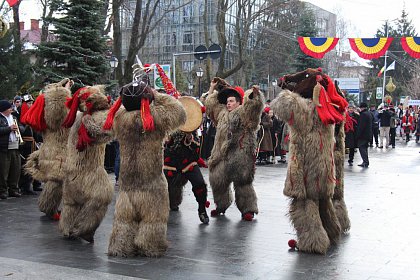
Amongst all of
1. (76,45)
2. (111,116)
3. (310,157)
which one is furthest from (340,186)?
(76,45)

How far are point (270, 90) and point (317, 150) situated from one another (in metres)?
55.0

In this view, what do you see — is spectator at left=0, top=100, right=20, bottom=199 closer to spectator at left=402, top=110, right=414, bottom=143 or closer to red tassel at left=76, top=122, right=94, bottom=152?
red tassel at left=76, top=122, right=94, bottom=152

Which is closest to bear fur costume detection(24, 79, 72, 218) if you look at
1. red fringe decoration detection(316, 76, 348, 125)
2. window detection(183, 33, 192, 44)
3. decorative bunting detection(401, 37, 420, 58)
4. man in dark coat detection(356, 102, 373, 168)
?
red fringe decoration detection(316, 76, 348, 125)

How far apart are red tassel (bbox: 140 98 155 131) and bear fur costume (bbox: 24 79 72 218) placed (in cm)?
256

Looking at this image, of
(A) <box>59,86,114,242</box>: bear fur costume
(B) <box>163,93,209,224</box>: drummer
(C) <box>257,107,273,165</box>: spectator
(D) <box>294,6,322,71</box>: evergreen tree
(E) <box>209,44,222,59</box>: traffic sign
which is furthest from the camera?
(D) <box>294,6,322,71</box>: evergreen tree

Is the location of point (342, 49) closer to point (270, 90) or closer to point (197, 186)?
point (270, 90)

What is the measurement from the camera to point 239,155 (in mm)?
8812

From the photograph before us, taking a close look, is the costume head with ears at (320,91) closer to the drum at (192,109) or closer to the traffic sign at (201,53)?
the drum at (192,109)

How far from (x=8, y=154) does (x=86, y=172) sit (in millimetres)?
4160

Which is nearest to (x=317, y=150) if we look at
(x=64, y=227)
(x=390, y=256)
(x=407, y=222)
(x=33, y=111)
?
(x=390, y=256)

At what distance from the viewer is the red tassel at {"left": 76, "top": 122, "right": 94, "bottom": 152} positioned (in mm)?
7156

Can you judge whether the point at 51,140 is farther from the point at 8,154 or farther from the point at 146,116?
the point at 146,116

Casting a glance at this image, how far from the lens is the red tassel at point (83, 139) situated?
23.5 ft

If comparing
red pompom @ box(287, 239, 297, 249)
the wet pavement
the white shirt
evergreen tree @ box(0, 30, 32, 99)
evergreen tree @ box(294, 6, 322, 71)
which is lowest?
the wet pavement
